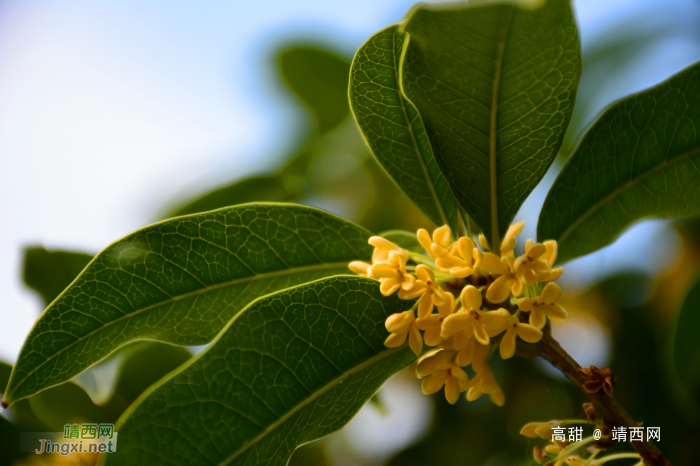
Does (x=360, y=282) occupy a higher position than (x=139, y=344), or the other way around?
(x=360, y=282)

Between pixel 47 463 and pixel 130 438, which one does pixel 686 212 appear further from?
pixel 47 463

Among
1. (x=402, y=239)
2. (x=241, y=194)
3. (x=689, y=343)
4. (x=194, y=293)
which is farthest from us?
A: (x=241, y=194)

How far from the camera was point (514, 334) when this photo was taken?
69 cm

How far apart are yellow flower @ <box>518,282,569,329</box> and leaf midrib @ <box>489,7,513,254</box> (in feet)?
0.53

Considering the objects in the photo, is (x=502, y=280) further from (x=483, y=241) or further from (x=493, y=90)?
(x=493, y=90)

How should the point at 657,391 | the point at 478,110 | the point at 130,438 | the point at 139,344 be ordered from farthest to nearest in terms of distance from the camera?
the point at 657,391
the point at 139,344
the point at 478,110
the point at 130,438

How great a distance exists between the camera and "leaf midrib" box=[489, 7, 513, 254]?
2.27ft

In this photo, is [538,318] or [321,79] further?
[321,79]

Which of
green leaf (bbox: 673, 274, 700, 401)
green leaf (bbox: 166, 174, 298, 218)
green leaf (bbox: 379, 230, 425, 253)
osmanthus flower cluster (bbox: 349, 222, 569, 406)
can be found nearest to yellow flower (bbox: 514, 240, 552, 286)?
osmanthus flower cluster (bbox: 349, 222, 569, 406)

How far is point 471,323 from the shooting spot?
682 millimetres

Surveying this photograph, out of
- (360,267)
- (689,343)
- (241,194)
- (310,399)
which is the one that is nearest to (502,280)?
(360,267)

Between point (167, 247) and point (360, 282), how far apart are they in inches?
13.4

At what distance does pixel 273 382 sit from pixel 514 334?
35 cm

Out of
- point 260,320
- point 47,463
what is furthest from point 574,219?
point 47,463
